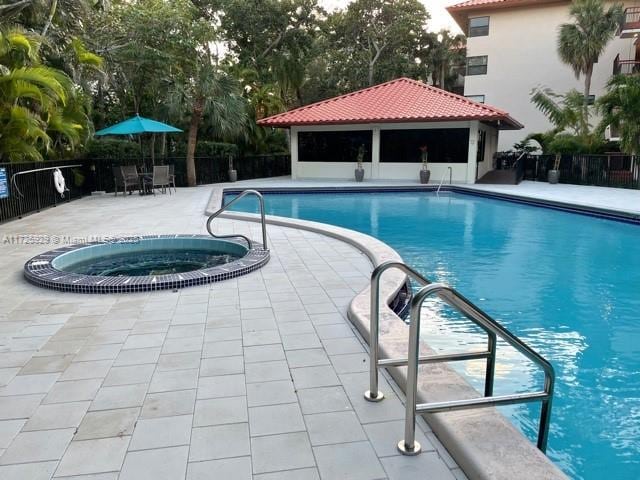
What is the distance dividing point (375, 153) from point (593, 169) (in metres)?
8.17

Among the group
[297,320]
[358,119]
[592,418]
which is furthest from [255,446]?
[358,119]

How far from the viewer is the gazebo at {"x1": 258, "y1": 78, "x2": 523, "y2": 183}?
1864cm

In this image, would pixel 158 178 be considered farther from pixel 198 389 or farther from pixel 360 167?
pixel 198 389

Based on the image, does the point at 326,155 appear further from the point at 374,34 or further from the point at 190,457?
the point at 190,457

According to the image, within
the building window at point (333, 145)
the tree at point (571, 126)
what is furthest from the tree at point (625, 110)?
the building window at point (333, 145)

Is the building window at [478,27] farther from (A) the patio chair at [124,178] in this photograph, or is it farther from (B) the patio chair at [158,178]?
(A) the patio chair at [124,178]

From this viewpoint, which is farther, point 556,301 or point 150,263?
point 150,263

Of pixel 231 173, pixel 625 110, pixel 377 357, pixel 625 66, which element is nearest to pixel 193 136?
pixel 231 173

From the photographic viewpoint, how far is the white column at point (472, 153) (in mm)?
18375

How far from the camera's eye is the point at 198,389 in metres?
2.98

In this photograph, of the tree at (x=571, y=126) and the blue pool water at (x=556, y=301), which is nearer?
the blue pool water at (x=556, y=301)

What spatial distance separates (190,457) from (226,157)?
18.9 meters

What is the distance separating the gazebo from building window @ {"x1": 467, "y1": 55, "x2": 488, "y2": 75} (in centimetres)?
646

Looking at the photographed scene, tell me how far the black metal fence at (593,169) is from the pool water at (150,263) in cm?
1549
